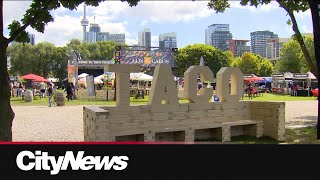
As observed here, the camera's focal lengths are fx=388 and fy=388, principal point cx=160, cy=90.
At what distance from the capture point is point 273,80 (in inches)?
2023

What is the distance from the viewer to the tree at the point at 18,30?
704cm

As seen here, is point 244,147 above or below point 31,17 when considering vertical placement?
below

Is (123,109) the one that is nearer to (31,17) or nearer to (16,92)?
(31,17)

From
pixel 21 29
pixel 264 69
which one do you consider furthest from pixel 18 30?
pixel 264 69

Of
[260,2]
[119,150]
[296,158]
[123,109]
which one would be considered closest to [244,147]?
[296,158]

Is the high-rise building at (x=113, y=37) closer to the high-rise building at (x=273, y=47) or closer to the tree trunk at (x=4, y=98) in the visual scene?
the high-rise building at (x=273, y=47)

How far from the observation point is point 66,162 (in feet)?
15.2

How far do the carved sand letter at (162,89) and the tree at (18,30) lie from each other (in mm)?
2787

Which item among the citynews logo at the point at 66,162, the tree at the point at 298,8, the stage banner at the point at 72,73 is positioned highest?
the tree at the point at 298,8

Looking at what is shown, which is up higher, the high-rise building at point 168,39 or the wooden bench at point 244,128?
the high-rise building at point 168,39

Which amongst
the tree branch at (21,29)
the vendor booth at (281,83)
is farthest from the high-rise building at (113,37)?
the tree branch at (21,29)

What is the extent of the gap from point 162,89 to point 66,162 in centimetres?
547

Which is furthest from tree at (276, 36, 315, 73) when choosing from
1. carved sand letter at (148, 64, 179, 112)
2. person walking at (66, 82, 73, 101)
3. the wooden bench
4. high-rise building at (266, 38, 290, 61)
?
high-rise building at (266, 38, 290, 61)

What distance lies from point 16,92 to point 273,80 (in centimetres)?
3198
